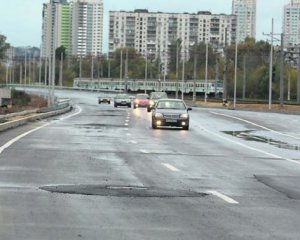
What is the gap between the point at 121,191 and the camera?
40.8ft

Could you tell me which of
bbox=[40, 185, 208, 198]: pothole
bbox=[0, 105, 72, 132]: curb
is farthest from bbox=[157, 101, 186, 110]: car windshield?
bbox=[40, 185, 208, 198]: pothole

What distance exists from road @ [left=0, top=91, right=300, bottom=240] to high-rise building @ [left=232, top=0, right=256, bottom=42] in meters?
168

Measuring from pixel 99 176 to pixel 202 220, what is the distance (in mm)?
5329

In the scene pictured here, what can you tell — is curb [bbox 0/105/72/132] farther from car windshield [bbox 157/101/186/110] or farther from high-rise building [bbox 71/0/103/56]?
high-rise building [bbox 71/0/103/56]

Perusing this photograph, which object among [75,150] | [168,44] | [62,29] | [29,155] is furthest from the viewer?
[168,44]

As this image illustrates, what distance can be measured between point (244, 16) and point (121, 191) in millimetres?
179445

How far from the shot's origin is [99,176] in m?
14.7

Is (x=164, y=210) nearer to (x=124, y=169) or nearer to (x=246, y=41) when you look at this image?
(x=124, y=169)

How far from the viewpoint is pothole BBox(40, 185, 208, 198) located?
12047 mm

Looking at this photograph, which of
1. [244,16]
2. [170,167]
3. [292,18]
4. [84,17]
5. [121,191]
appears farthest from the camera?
[244,16]

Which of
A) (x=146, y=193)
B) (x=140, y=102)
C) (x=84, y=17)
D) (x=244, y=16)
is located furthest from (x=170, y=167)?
(x=244, y=16)

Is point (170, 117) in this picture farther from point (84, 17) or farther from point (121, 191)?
point (84, 17)

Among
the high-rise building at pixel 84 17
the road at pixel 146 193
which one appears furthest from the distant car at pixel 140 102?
the high-rise building at pixel 84 17

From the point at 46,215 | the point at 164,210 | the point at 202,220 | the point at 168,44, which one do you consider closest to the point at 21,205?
the point at 46,215
